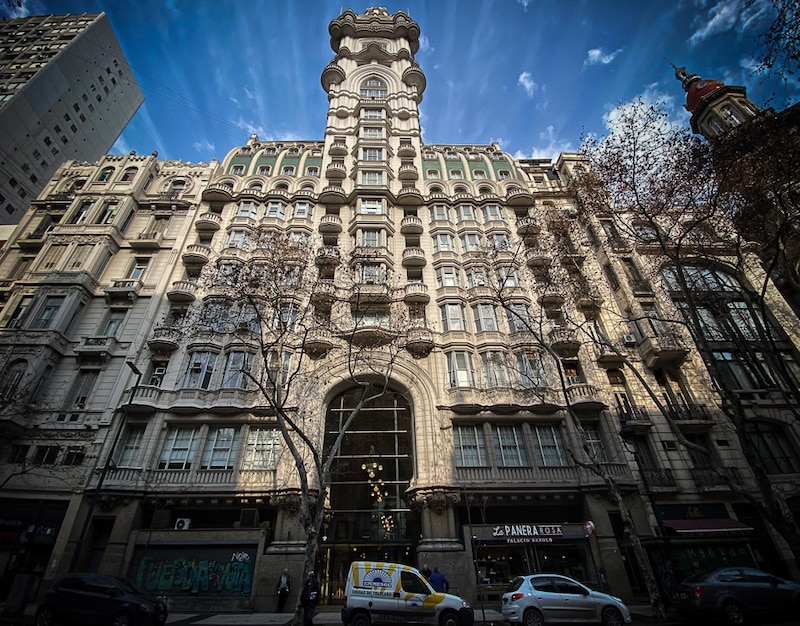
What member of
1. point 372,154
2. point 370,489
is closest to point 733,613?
point 370,489

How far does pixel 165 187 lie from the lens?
107 feet

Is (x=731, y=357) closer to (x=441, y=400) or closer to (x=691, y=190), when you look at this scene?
(x=691, y=190)

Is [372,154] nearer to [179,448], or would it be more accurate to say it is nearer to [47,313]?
[47,313]

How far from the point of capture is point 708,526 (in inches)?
707

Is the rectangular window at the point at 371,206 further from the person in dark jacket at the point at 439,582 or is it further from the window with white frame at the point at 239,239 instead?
the person in dark jacket at the point at 439,582

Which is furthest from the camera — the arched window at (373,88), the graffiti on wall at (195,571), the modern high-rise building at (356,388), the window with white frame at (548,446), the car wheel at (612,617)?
the arched window at (373,88)

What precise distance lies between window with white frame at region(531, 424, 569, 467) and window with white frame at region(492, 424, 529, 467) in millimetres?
725

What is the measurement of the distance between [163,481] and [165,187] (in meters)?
25.5

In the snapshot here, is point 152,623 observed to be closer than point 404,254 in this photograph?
Yes

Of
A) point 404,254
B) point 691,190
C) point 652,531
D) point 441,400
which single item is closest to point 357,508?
point 441,400

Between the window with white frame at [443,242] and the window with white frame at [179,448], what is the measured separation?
2047 centimetres

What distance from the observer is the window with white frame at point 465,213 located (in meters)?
31.1

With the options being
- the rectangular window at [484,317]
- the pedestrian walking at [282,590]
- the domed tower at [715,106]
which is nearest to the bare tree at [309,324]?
the pedestrian walking at [282,590]

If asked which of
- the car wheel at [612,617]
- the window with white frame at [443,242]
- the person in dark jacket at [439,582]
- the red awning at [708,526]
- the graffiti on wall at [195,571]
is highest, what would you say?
the window with white frame at [443,242]
